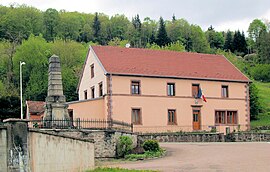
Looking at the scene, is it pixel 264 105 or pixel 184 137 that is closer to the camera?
pixel 184 137

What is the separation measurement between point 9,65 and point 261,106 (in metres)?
39.8

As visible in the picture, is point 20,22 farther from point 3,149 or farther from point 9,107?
point 3,149

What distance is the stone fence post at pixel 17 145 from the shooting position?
15299 millimetres

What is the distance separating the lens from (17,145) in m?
15.4

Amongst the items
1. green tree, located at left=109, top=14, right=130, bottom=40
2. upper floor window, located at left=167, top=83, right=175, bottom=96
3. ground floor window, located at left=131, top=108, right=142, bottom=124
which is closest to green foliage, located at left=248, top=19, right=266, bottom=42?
green tree, located at left=109, top=14, right=130, bottom=40

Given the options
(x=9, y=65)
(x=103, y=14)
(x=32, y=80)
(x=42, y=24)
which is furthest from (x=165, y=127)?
(x=103, y=14)

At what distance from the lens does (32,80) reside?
238ft

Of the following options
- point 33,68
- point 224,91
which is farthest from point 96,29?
point 224,91

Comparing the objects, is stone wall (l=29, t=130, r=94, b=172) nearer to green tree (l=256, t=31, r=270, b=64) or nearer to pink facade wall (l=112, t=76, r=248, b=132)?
pink facade wall (l=112, t=76, r=248, b=132)

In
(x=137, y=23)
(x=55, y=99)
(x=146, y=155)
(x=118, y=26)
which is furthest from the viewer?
(x=137, y=23)

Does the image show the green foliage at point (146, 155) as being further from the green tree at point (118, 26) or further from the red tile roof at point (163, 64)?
the green tree at point (118, 26)

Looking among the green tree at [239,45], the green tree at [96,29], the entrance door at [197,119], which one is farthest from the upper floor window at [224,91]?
the green tree at [239,45]

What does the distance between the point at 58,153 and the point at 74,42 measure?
73072 millimetres

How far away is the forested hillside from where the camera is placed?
72812 millimetres
